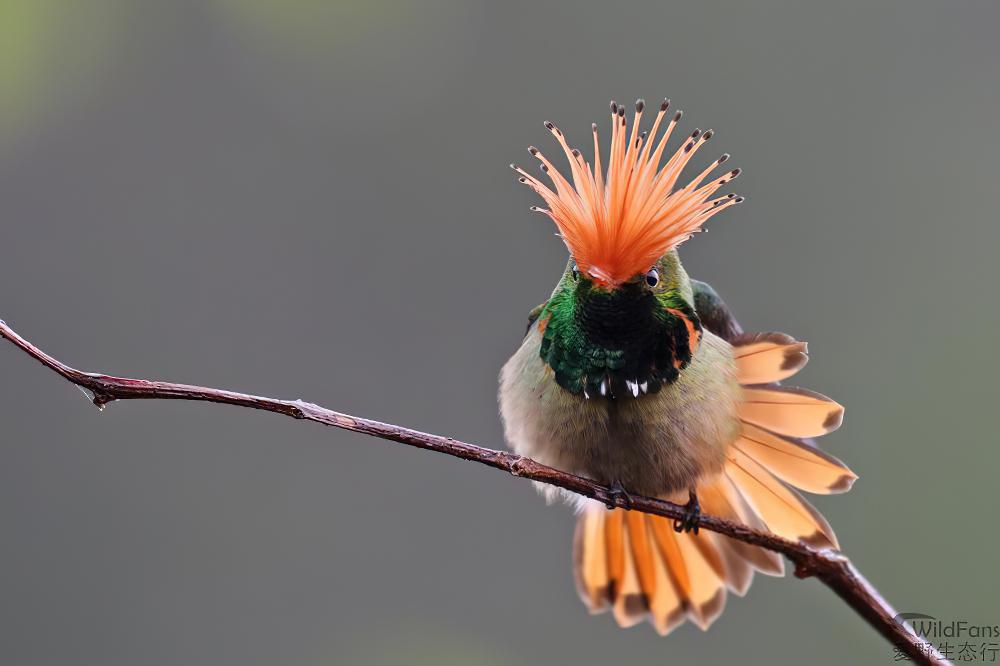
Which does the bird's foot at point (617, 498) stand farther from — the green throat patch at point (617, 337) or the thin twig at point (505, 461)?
the green throat patch at point (617, 337)

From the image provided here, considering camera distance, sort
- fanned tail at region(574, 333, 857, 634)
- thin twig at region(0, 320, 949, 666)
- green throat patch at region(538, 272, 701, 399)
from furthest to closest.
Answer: fanned tail at region(574, 333, 857, 634) → green throat patch at region(538, 272, 701, 399) → thin twig at region(0, 320, 949, 666)

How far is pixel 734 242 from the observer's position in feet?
8.79

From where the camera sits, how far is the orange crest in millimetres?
1078

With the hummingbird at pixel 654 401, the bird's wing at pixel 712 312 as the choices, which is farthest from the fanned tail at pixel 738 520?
the bird's wing at pixel 712 312

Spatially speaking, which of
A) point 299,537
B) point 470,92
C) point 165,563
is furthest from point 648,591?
point 470,92

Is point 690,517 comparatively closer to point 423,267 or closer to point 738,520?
point 738,520

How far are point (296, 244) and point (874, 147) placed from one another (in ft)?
5.70

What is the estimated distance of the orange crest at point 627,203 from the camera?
1.08 metres

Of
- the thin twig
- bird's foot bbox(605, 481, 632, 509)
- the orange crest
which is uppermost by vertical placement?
the orange crest

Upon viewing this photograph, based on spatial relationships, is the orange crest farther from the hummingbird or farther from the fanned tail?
the fanned tail

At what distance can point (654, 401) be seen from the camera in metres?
1.29

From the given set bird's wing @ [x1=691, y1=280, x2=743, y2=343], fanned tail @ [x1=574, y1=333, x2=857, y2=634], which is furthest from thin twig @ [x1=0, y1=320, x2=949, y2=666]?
bird's wing @ [x1=691, y1=280, x2=743, y2=343]

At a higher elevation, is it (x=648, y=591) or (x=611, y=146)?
(x=611, y=146)

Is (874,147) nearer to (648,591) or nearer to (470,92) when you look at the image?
(470,92)
